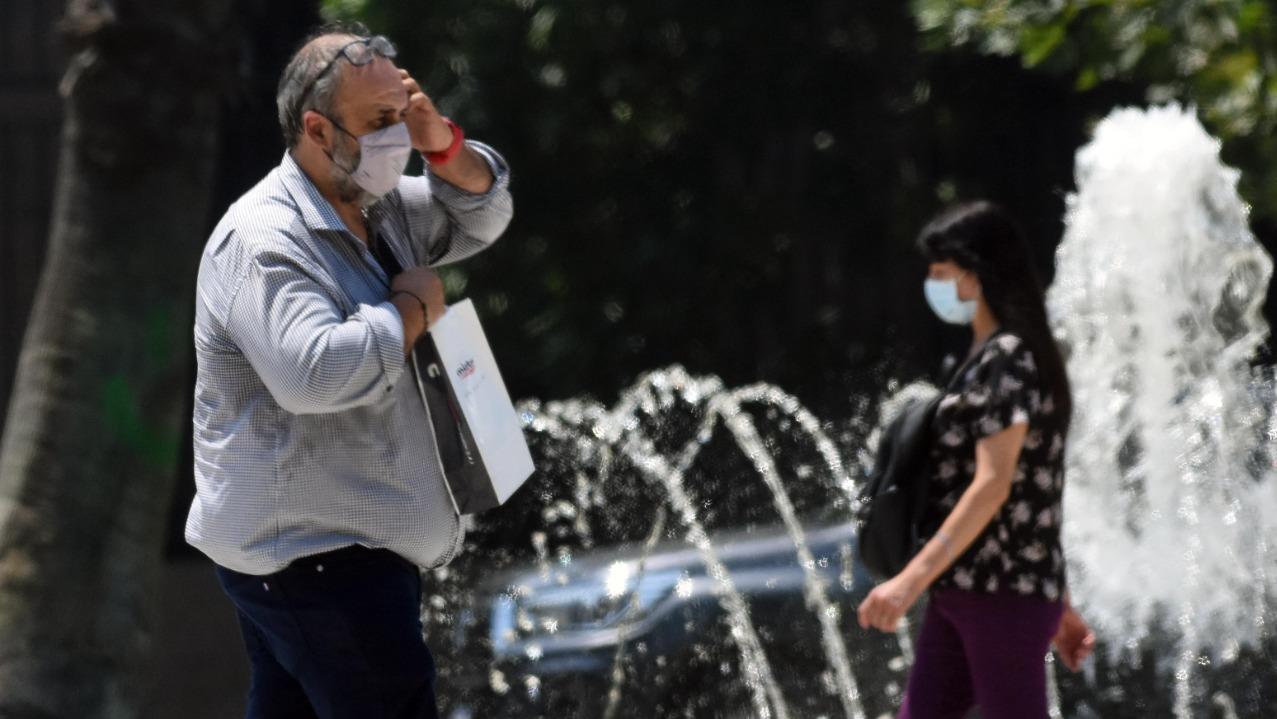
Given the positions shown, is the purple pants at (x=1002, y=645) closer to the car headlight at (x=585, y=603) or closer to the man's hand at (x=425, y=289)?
the man's hand at (x=425, y=289)

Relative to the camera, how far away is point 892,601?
2.90 m

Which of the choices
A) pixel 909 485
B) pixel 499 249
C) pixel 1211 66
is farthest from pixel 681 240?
pixel 909 485

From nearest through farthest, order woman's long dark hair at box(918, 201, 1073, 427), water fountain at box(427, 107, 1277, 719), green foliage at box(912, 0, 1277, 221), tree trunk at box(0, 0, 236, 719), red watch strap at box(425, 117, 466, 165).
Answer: red watch strap at box(425, 117, 466, 165)
woman's long dark hair at box(918, 201, 1073, 427)
water fountain at box(427, 107, 1277, 719)
tree trunk at box(0, 0, 236, 719)
green foliage at box(912, 0, 1277, 221)

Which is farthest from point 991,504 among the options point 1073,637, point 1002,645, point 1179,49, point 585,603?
point 1179,49

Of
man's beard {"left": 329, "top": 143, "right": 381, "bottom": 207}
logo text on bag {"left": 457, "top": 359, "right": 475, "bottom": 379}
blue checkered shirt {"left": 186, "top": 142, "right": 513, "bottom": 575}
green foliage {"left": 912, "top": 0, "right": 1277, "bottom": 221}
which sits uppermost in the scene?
green foliage {"left": 912, "top": 0, "right": 1277, "bottom": 221}

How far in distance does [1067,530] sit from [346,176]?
3045 millimetres

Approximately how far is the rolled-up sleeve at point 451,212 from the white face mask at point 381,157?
27cm

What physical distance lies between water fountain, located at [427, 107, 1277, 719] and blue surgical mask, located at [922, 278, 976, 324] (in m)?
1.29

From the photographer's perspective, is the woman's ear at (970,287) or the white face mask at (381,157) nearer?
the white face mask at (381,157)

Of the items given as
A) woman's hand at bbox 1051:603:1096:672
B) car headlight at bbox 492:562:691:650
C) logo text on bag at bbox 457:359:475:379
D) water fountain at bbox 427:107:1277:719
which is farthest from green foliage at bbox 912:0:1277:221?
logo text on bag at bbox 457:359:475:379

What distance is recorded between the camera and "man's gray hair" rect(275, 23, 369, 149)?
241cm

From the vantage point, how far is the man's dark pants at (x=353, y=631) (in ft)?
7.73

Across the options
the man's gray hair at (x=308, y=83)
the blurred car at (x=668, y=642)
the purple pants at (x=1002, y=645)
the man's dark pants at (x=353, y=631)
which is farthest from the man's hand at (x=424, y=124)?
the blurred car at (x=668, y=642)

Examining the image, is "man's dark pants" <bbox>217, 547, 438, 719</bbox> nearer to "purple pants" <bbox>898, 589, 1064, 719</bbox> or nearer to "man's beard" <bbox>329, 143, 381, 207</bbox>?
"man's beard" <bbox>329, 143, 381, 207</bbox>
